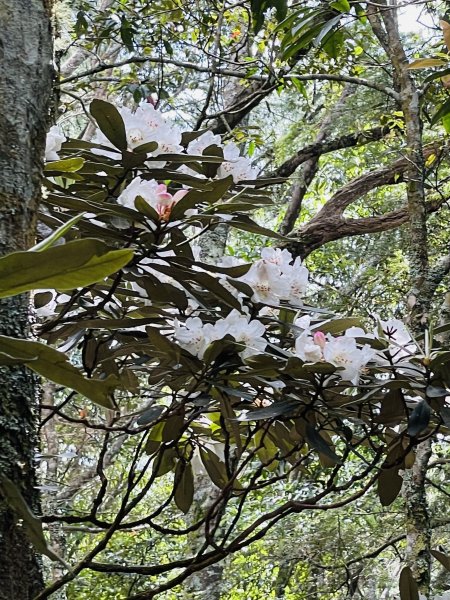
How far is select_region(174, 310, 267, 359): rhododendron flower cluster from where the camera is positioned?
25.4 inches

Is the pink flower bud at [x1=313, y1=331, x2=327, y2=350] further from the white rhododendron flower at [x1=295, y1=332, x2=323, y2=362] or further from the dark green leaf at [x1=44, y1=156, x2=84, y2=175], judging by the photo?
the dark green leaf at [x1=44, y1=156, x2=84, y2=175]

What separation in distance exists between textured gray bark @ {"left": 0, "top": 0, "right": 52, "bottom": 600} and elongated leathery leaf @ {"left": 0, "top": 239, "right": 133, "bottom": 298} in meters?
0.12

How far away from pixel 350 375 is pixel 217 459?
316mm

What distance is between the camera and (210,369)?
669 mm

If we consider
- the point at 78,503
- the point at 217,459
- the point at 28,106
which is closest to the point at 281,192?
the point at 78,503

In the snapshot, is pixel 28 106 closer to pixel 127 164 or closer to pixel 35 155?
pixel 35 155

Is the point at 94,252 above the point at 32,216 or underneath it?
underneath

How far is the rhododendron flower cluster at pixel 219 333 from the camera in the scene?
64 cm

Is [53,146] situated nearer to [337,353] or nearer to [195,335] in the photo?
[195,335]

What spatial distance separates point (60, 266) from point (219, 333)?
1.04 feet

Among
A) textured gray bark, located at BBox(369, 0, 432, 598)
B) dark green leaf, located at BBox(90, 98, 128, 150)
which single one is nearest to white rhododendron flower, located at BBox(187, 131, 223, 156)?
dark green leaf, located at BBox(90, 98, 128, 150)

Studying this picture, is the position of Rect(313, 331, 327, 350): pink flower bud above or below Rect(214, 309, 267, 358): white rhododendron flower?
below

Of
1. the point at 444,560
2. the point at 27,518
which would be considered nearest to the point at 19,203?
the point at 27,518

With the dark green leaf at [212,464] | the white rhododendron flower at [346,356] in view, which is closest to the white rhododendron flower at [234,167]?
the white rhododendron flower at [346,356]
